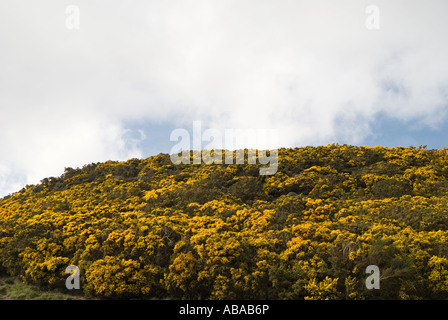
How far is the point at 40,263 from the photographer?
1418cm

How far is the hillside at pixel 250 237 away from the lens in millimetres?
10930

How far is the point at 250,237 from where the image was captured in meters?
14.2

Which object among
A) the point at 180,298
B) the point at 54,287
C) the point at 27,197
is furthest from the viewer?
the point at 27,197

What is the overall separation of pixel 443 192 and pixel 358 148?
41.0 ft

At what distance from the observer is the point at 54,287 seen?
13.5 metres

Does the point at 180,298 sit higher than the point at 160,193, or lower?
lower

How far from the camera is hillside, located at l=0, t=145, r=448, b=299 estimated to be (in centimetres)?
1093

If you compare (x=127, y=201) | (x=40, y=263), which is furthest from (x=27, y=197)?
(x=40, y=263)

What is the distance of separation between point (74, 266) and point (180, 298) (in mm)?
5298

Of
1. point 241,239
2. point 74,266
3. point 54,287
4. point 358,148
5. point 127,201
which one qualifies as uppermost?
point 358,148
